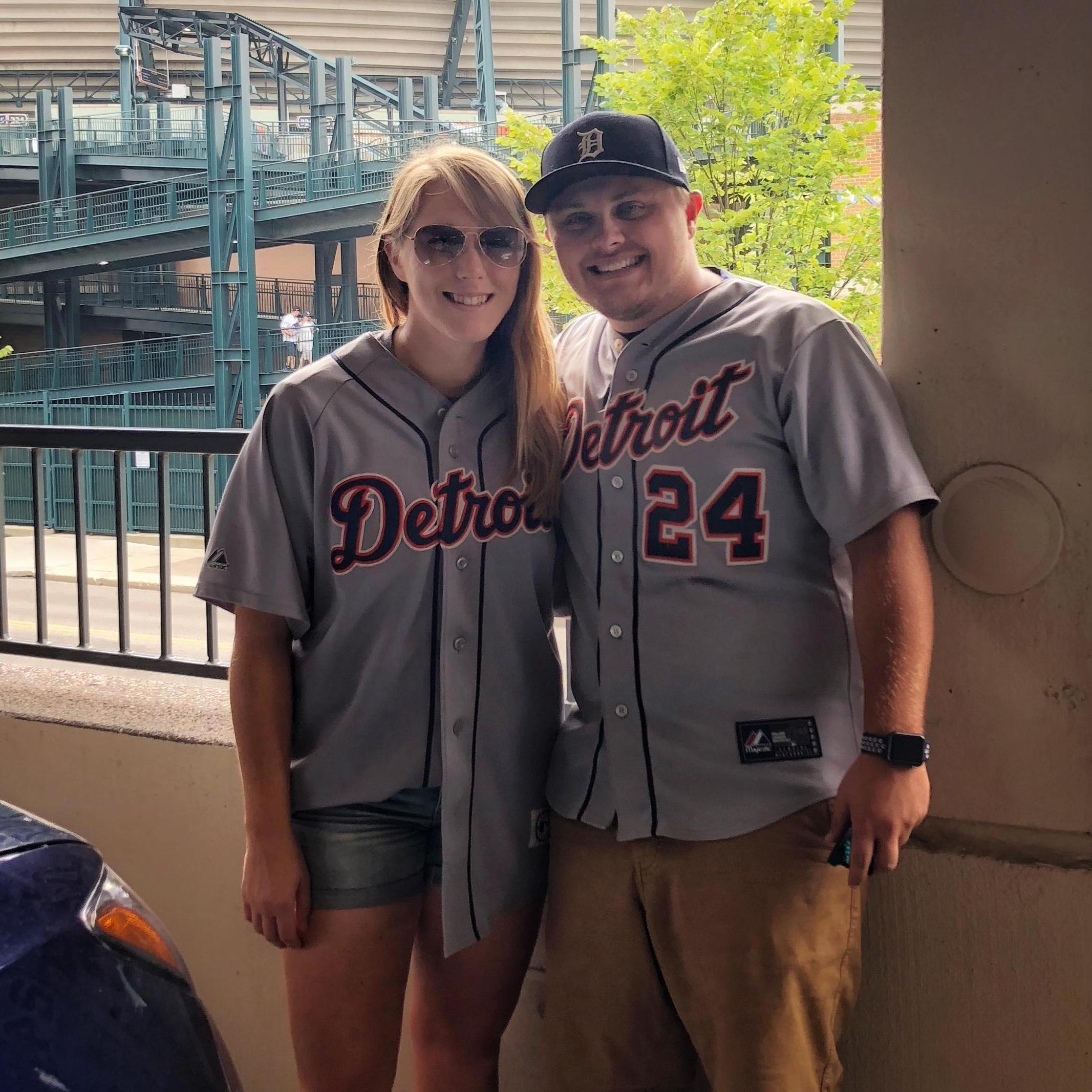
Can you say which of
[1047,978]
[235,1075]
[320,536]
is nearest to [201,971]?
[235,1075]

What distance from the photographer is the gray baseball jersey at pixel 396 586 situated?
1.57 meters

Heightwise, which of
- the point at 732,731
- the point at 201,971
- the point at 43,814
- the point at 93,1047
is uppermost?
the point at 732,731

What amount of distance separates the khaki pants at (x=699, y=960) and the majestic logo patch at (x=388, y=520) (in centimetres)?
49

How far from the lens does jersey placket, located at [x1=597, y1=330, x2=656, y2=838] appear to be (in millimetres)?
1534

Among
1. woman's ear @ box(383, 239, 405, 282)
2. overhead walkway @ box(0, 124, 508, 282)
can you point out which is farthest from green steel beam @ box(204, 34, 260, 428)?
woman's ear @ box(383, 239, 405, 282)

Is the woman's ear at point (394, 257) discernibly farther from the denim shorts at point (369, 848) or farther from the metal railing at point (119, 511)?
the metal railing at point (119, 511)

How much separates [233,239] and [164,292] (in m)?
6.48

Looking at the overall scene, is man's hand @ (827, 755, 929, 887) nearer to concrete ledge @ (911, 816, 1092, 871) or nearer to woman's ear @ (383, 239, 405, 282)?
concrete ledge @ (911, 816, 1092, 871)

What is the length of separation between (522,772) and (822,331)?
805 mm

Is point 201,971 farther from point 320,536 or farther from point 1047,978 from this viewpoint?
point 1047,978

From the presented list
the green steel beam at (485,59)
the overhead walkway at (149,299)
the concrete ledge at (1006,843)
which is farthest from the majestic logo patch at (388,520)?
the overhead walkway at (149,299)

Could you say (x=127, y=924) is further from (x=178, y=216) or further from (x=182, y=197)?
(x=182, y=197)

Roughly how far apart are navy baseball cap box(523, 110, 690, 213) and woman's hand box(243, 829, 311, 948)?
3.50ft

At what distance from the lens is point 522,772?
1.66 m
